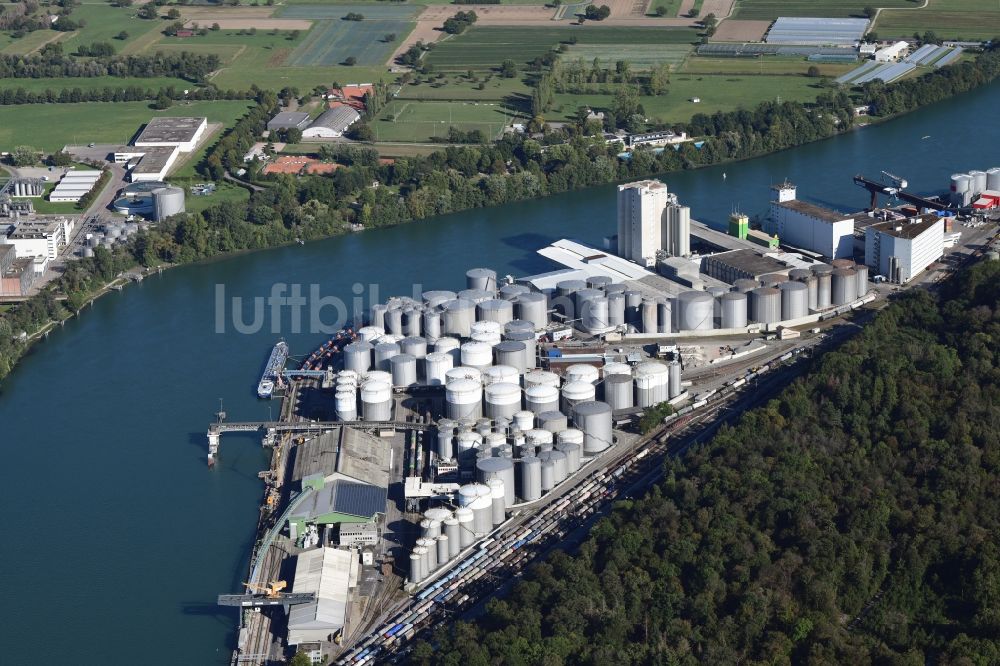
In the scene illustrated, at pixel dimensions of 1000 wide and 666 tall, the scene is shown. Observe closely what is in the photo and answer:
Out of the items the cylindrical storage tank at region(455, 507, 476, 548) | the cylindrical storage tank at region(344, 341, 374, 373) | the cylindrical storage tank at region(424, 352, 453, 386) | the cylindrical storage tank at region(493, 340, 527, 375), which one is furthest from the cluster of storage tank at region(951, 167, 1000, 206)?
the cylindrical storage tank at region(455, 507, 476, 548)

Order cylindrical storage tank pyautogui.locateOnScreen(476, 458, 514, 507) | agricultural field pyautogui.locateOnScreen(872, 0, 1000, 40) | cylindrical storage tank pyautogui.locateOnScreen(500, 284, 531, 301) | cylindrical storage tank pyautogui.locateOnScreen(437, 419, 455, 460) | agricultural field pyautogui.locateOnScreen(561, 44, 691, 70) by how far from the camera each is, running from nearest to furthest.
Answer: cylindrical storage tank pyautogui.locateOnScreen(476, 458, 514, 507) → cylindrical storage tank pyautogui.locateOnScreen(437, 419, 455, 460) → cylindrical storage tank pyautogui.locateOnScreen(500, 284, 531, 301) → agricultural field pyautogui.locateOnScreen(561, 44, 691, 70) → agricultural field pyautogui.locateOnScreen(872, 0, 1000, 40)

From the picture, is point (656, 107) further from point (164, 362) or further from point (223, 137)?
point (164, 362)

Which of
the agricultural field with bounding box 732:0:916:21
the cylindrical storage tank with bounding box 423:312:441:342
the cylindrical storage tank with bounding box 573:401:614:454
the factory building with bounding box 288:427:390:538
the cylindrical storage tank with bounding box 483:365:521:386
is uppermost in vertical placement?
the agricultural field with bounding box 732:0:916:21

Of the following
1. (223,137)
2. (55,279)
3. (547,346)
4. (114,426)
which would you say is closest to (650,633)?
(547,346)

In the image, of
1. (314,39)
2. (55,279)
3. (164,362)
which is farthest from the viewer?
(314,39)

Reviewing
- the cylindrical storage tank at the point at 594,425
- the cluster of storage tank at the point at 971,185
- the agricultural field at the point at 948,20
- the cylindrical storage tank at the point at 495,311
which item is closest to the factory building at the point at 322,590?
the cylindrical storage tank at the point at 594,425

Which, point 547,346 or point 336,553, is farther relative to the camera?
point 547,346

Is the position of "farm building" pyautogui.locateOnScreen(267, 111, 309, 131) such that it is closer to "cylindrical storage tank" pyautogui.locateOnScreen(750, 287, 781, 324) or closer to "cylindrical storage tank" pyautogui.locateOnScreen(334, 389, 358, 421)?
"cylindrical storage tank" pyautogui.locateOnScreen(750, 287, 781, 324)
